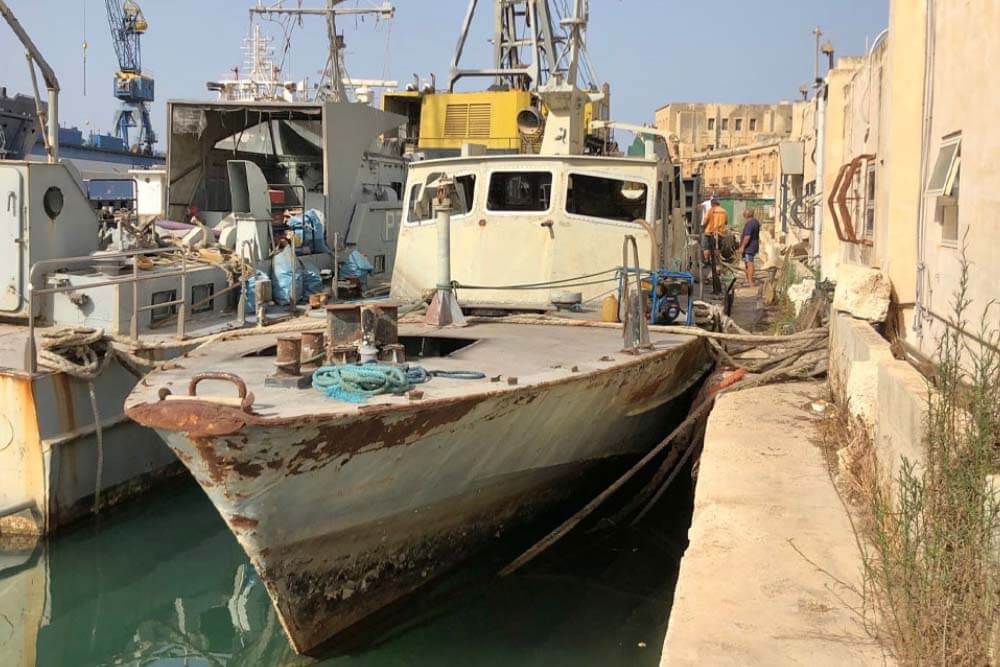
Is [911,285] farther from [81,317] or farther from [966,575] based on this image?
[81,317]

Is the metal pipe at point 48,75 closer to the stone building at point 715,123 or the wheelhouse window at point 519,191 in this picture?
the wheelhouse window at point 519,191

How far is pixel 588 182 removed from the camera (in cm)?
823

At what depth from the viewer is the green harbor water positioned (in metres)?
5.77

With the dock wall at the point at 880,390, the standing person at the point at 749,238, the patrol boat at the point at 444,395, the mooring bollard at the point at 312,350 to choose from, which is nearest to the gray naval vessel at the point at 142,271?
the mooring bollard at the point at 312,350

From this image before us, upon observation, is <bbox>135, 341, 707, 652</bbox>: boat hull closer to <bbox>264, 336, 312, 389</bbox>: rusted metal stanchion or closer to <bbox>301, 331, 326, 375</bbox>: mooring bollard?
<bbox>264, 336, 312, 389</bbox>: rusted metal stanchion

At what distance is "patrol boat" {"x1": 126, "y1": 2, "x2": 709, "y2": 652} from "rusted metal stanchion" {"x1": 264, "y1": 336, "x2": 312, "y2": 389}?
0.4 inches

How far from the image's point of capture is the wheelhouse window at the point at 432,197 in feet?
27.6

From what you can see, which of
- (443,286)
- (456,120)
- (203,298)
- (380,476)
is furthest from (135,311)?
(456,120)

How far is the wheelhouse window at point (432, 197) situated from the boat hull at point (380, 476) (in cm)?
251

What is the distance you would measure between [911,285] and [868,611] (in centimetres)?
294

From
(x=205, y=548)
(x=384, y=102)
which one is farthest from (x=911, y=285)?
(x=384, y=102)

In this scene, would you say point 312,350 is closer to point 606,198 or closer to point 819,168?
Answer: point 606,198

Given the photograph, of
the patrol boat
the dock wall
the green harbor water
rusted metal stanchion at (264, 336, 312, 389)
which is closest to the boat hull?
the patrol boat

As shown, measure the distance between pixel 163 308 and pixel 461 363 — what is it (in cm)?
395
